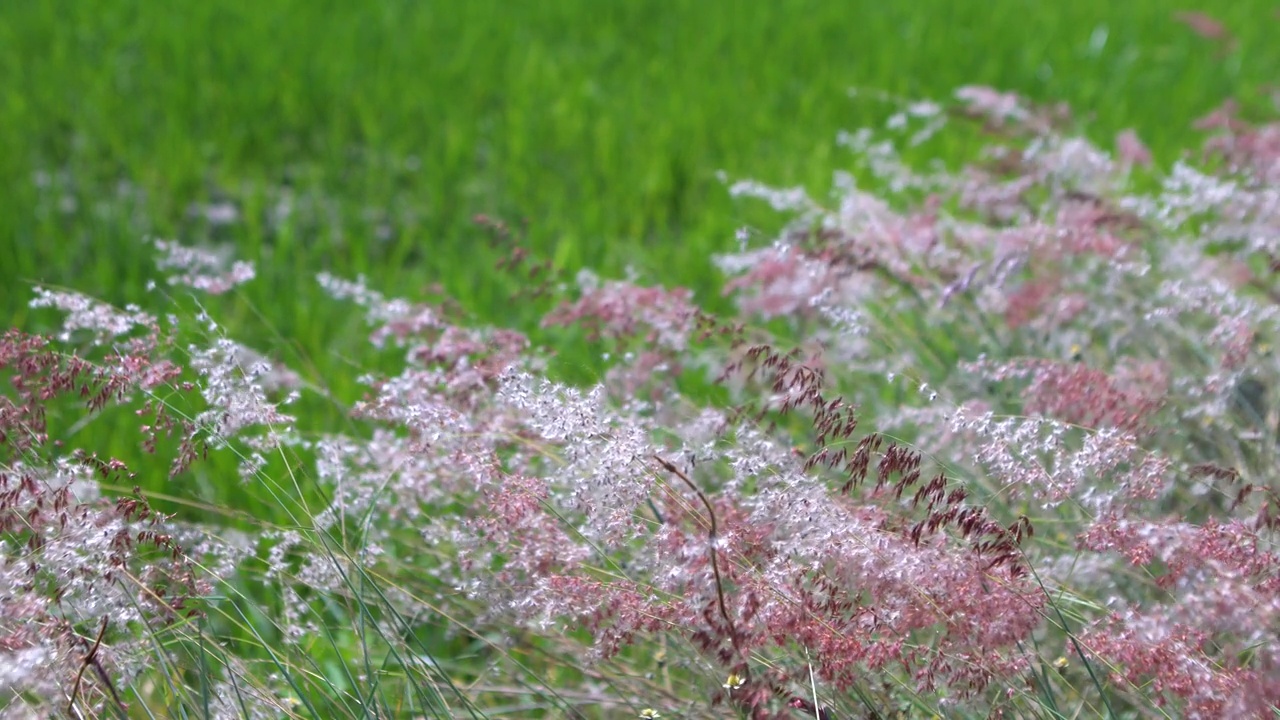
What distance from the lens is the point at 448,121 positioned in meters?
5.25

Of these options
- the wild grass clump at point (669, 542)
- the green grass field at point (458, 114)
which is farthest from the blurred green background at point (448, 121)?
the wild grass clump at point (669, 542)

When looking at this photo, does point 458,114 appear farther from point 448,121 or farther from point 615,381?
point 615,381

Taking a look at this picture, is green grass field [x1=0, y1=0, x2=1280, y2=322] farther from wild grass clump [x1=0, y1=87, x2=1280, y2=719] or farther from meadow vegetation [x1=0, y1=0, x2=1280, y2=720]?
wild grass clump [x1=0, y1=87, x2=1280, y2=719]

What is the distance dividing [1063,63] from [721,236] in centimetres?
299

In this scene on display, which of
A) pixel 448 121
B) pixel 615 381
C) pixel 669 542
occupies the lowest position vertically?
pixel 669 542

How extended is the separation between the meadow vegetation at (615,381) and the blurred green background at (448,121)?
0.09 ft

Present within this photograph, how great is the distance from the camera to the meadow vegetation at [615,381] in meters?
1.56

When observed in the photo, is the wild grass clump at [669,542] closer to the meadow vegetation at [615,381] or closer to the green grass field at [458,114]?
the meadow vegetation at [615,381]

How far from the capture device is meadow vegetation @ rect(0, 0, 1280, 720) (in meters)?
1.56

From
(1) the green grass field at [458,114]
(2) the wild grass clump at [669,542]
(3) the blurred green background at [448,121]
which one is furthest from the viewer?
(1) the green grass field at [458,114]

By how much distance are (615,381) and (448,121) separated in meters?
3.07

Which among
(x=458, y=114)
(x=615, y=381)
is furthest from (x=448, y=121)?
(x=615, y=381)

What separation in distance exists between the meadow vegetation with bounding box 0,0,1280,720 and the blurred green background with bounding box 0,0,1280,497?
0.09 ft

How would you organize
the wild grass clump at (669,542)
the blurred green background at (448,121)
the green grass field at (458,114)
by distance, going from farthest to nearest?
the green grass field at (458,114) < the blurred green background at (448,121) < the wild grass clump at (669,542)
